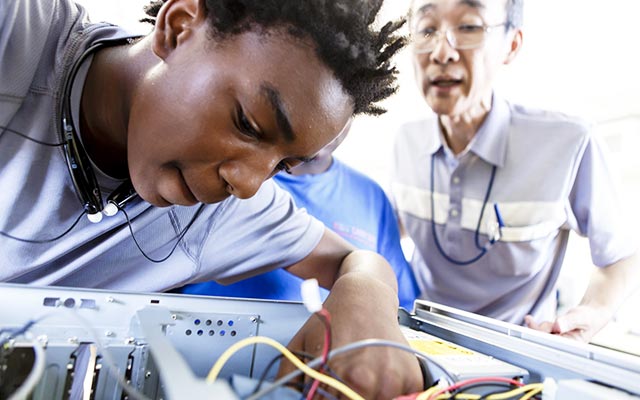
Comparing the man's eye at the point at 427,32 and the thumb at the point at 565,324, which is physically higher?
the man's eye at the point at 427,32

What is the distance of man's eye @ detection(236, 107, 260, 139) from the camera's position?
0.58m

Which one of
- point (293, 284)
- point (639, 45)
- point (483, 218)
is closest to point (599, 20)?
point (639, 45)

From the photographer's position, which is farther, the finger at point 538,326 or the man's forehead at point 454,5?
the man's forehead at point 454,5

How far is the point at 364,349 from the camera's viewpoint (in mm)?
471

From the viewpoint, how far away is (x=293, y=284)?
3.64ft

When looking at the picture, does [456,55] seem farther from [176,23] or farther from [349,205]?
[176,23]

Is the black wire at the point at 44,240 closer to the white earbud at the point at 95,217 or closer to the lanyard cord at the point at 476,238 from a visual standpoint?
the white earbud at the point at 95,217

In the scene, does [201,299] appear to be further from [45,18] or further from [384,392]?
[45,18]

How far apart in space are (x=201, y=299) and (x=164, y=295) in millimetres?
48

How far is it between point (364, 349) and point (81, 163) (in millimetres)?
522

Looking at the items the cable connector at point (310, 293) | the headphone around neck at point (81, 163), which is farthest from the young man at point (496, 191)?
the cable connector at point (310, 293)

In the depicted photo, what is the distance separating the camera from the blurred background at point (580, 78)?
2.11 m

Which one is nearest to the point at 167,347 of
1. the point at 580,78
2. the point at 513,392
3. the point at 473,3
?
the point at 513,392

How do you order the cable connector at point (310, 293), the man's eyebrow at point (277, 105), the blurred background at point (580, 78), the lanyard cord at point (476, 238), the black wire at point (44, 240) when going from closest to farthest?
the cable connector at point (310, 293)
the man's eyebrow at point (277, 105)
the black wire at point (44, 240)
the lanyard cord at point (476, 238)
the blurred background at point (580, 78)
